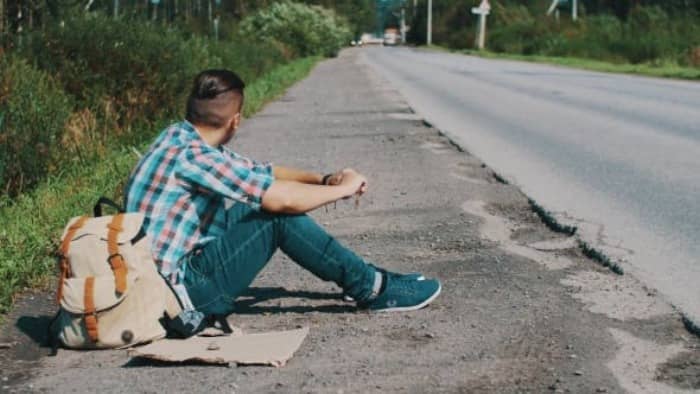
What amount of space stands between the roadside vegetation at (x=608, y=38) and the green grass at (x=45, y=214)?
2190 cm

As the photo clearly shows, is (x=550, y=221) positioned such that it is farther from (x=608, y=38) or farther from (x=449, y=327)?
(x=608, y=38)

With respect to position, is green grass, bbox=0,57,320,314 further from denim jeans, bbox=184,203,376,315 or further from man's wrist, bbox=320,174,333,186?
man's wrist, bbox=320,174,333,186

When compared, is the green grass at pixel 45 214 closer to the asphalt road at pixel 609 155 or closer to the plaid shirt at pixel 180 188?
the plaid shirt at pixel 180 188

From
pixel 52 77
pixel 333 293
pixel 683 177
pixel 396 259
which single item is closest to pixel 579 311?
pixel 333 293

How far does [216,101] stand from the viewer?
526 centimetres

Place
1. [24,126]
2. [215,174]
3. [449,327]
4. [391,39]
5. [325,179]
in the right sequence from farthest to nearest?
[391,39] → [24,126] → [325,179] → [449,327] → [215,174]

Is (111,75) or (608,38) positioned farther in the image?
Answer: (608,38)

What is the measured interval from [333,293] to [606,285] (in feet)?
4.30

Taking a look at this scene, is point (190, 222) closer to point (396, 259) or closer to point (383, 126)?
point (396, 259)

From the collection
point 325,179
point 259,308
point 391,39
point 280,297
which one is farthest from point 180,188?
point 391,39

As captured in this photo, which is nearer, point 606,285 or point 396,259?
point 606,285

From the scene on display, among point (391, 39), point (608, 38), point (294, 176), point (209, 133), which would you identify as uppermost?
point (209, 133)

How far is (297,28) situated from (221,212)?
184 feet

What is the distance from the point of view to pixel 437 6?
12031 cm
